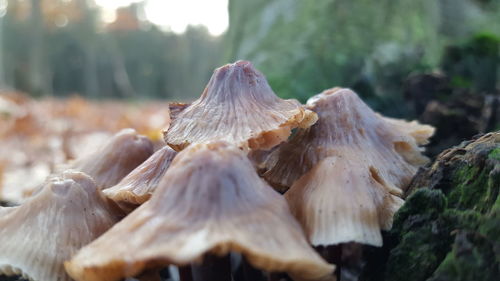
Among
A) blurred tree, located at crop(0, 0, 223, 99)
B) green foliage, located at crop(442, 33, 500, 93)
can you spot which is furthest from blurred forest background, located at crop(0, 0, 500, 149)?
blurred tree, located at crop(0, 0, 223, 99)

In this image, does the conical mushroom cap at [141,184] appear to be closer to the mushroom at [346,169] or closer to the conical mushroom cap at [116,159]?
the conical mushroom cap at [116,159]

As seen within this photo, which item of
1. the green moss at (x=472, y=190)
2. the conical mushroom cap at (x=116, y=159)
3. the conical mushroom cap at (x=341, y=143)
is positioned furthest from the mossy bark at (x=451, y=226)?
the conical mushroom cap at (x=116, y=159)

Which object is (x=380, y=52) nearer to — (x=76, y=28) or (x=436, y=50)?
(x=436, y=50)

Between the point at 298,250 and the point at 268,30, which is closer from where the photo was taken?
the point at 298,250

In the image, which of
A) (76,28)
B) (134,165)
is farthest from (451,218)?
(76,28)

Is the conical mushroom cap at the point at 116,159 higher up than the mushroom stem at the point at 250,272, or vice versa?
the conical mushroom cap at the point at 116,159

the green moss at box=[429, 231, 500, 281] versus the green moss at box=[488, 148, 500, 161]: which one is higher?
the green moss at box=[488, 148, 500, 161]

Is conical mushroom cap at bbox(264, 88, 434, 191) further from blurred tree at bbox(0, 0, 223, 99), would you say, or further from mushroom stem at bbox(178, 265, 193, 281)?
blurred tree at bbox(0, 0, 223, 99)
